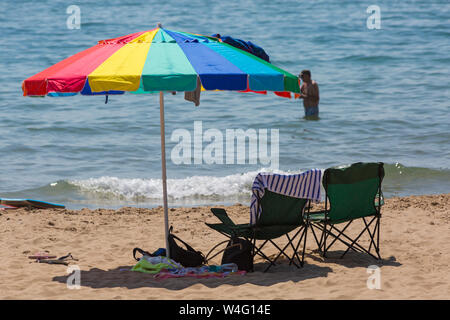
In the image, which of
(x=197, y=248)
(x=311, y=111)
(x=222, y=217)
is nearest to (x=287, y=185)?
(x=222, y=217)

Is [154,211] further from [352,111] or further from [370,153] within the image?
[352,111]

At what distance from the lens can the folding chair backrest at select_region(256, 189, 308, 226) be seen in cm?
546

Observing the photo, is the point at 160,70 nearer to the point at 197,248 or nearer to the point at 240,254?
the point at 240,254

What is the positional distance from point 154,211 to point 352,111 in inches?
400

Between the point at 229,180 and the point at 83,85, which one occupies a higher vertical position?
the point at 83,85

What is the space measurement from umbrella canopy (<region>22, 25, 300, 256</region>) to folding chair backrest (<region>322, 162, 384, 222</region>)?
88 cm

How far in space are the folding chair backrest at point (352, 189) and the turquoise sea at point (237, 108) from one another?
4205 mm

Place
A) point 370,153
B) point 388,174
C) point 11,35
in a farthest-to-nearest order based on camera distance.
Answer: point 11,35, point 370,153, point 388,174

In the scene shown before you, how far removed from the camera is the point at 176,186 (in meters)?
10.7

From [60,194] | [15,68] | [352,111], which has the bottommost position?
[60,194]

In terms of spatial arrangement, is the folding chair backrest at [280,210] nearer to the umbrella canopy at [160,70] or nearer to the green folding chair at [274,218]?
the green folding chair at [274,218]

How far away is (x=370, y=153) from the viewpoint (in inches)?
531
